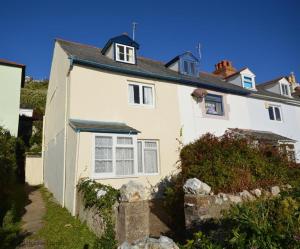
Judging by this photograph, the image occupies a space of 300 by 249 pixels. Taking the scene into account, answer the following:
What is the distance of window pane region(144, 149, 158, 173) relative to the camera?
1393cm

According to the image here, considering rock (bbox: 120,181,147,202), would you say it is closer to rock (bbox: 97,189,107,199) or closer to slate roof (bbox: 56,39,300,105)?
rock (bbox: 97,189,107,199)

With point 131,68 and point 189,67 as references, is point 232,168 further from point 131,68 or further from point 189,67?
point 189,67

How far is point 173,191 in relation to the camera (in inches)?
386

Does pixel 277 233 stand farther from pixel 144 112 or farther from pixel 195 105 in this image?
pixel 195 105

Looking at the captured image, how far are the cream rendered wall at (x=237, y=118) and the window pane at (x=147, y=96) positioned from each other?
2.02m

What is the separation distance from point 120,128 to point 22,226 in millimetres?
5615

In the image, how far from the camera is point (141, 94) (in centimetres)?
1488

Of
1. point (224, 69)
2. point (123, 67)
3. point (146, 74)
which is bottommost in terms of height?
point (146, 74)

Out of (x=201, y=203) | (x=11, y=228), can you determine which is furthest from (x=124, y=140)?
(x=201, y=203)

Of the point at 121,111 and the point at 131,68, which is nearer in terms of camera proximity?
the point at 121,111

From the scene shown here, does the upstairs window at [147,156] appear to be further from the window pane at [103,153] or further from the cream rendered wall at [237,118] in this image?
the cream rendered wall at [237,118]

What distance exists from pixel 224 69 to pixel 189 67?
746 centimetres

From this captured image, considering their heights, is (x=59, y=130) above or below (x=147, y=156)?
above

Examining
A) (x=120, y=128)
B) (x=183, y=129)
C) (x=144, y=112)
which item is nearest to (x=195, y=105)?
(x=183, y=129)
